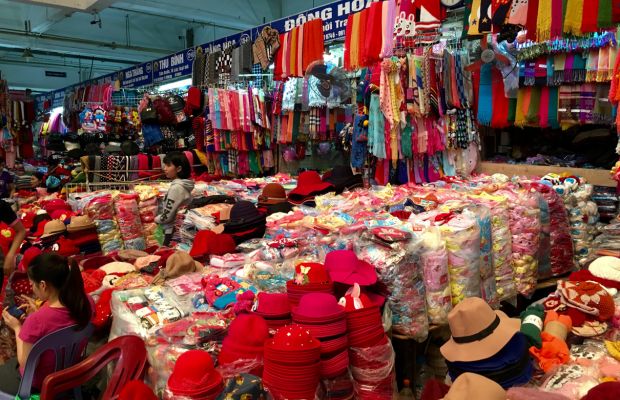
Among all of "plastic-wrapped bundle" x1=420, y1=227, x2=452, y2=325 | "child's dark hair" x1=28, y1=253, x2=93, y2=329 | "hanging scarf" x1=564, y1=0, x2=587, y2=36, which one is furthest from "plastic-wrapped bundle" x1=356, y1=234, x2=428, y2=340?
"hanging scarf" x1=564, y1=0, x2=587, y2=36

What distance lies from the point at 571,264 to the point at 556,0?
247cm

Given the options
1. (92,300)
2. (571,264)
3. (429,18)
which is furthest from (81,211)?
(571,264)

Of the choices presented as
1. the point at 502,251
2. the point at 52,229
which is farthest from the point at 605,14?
the point at 52,229

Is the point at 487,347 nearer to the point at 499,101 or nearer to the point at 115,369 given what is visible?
the point at 115,369

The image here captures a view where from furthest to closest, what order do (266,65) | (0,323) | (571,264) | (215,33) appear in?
(215,33)
(266,65)
(571,264)
(0,323)

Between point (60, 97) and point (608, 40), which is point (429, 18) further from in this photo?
point (60, 97)

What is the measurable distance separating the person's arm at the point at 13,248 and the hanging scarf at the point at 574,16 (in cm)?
514

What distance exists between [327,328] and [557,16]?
4.04m

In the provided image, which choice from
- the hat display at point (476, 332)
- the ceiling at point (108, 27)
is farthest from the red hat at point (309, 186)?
the ceiling at point (108, 27)

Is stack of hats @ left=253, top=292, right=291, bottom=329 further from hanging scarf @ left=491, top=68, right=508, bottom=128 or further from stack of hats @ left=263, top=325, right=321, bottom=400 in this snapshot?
hanging scarf @ left=491, top=68, right=508, bottom=128

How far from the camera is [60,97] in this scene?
1728 centimetres

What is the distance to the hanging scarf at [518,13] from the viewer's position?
15.6 ft

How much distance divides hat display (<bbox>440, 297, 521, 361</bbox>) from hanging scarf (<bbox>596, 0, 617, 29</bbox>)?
3.59 metres

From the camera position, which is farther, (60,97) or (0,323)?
(60,97)
